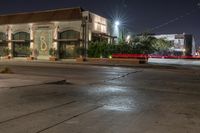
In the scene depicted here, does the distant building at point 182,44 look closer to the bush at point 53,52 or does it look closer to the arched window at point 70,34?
the arched window at point 70,34

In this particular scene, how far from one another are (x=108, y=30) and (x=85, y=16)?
938 cm

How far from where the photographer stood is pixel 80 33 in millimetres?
45219

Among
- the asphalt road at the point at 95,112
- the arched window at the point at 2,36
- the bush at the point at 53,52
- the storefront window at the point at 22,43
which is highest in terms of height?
the arched window at the point at 2,36

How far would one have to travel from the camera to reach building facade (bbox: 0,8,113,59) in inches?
1784

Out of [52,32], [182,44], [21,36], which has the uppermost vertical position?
[52,32]

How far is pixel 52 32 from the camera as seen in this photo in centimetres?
4762

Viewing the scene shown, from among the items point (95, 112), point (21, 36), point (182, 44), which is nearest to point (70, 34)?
point (21, 36)

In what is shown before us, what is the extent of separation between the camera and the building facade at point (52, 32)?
45312 mm

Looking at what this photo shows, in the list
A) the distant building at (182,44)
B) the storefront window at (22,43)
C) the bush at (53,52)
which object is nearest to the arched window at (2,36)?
the storefront window at (22,43)

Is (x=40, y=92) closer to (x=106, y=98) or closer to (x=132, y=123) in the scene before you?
(x=106, y=98)

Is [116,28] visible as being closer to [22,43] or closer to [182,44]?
[22,43]

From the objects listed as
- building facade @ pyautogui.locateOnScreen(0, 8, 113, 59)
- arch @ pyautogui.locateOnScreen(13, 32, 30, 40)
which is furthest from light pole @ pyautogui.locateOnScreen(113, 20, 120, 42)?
arch @ pyautogui.locateOnScreen(13, 32, 30, 40)

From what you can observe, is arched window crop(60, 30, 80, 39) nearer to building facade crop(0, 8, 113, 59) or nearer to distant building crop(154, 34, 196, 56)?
building facade crop(0, 8, 113, 59)

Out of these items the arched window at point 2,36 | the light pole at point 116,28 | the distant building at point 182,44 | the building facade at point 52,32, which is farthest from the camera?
the distant building at point 182,44
